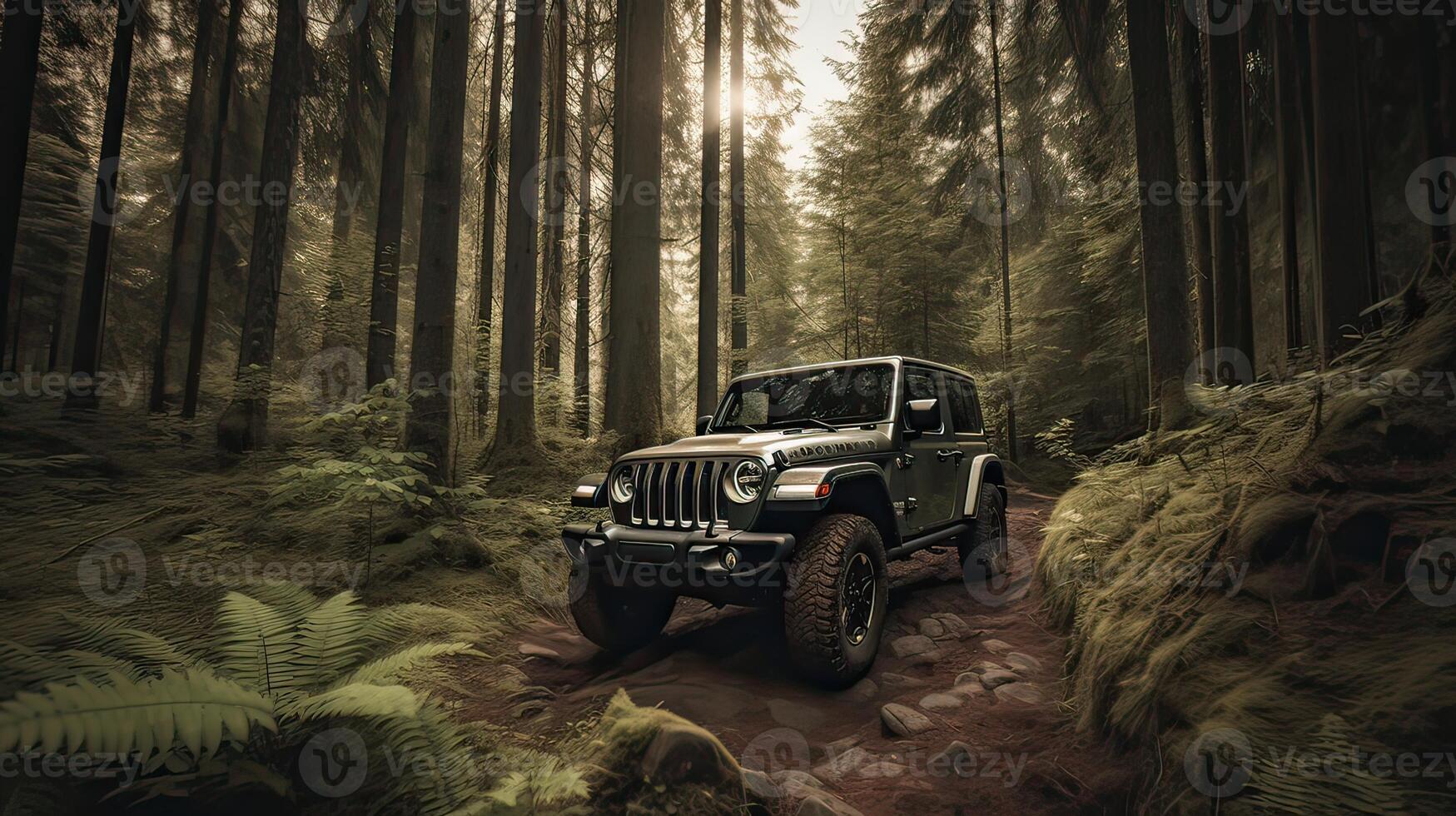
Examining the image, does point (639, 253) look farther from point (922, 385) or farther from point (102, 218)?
point (102, 218)

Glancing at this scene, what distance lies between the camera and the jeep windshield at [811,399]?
15.4 ft

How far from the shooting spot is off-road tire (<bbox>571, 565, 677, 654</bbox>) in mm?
3730

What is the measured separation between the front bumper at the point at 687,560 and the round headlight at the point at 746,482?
22cm

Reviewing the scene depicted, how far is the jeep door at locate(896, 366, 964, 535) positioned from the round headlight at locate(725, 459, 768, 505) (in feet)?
4.62

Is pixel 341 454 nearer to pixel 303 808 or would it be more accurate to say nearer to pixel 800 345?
pixel 303 808

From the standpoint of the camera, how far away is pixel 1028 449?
15930mm

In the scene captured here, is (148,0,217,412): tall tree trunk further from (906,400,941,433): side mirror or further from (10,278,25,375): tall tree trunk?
(906,400,941,433): side mirror

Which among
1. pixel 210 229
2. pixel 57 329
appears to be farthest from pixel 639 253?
pixel 57 329

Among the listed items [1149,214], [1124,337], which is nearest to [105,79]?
[1149,214]

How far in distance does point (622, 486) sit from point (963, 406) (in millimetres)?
3869

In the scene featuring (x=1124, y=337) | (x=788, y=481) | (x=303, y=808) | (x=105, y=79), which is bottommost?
(x=303, y=808)

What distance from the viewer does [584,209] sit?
12.5 m

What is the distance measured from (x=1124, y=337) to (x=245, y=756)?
15615 millimetres

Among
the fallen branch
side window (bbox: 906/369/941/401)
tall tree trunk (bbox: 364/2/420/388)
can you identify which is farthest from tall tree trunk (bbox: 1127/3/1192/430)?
the fallen branch
